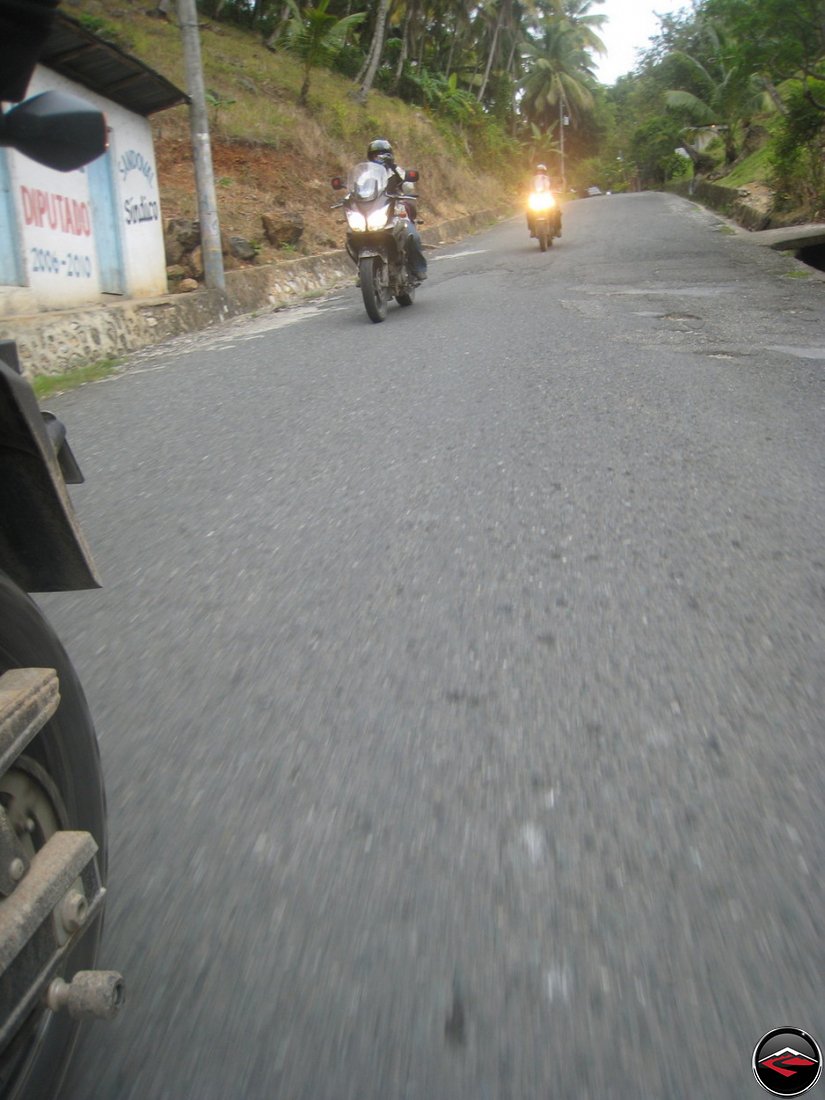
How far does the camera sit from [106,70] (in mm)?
10656

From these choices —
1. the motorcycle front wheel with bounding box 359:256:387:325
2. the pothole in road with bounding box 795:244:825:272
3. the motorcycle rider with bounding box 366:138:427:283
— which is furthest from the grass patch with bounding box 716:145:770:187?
the motorcycle front wheel with bounding box 359:256:387:325

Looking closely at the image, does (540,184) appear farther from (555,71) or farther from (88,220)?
(555,71)

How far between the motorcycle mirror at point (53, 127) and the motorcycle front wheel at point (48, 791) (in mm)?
633

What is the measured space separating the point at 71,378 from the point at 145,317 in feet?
7.40

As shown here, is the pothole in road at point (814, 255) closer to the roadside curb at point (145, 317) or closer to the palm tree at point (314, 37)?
the roadside curb at point (145, 317)

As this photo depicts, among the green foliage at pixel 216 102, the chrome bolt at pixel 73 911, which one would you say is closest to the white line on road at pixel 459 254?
the green foliage at pixel 216 102

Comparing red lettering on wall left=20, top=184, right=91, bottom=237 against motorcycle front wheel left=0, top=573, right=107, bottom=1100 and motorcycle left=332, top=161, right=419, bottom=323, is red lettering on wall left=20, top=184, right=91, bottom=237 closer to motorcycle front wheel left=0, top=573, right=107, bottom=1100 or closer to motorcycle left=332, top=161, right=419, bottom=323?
motorcycle left=332, top=161, right=419, bottom=323

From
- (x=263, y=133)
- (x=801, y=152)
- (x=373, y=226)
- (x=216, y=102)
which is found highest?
(x=216, y=102)

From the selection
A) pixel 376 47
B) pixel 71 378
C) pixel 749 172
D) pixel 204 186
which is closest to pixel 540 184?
pixel 204 186

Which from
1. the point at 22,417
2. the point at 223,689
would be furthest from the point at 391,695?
the point at 22,417

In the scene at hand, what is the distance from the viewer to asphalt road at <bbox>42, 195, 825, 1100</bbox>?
1.48 m

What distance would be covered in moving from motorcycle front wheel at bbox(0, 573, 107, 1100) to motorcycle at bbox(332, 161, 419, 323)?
8247 millimetres

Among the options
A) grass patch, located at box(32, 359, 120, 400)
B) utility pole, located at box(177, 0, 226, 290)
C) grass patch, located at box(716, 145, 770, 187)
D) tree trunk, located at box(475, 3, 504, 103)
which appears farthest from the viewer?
tree trunk, located at box(475, 3, 504, 103)

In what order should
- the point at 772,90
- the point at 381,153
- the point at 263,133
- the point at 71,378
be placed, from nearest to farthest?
the point at 71,378, the point at 381,153, the point at 772,90, the point at 263,133
